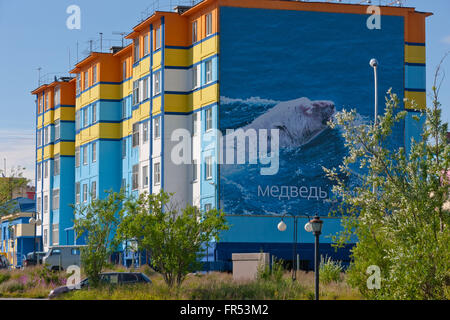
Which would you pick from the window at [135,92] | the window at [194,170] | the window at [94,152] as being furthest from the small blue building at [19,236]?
the window at [194,170]

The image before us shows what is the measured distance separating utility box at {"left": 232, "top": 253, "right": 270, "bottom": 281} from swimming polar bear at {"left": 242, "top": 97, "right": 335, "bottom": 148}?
54.4 ft

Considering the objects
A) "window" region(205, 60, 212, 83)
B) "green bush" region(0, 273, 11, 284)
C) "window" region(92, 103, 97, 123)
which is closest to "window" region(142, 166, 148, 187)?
"window" region(205, 60, 212, 83)

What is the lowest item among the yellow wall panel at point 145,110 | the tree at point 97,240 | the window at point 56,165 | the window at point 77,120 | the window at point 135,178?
the tree at point 97,240

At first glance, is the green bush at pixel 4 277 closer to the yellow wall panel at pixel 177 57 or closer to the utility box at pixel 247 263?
the utility box at pixel 247 263

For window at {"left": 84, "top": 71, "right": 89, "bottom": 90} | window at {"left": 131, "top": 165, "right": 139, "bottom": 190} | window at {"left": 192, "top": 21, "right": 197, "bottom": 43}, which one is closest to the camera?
window at {"left": 192, "top": 21, "right": 197, "bottom": 43}

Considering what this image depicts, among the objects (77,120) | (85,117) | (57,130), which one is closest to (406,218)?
(85,117)

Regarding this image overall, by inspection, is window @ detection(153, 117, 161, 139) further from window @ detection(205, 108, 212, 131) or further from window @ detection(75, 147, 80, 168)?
window @ detection(75, 147, 80, 168)

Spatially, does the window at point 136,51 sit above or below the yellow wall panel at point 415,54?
above

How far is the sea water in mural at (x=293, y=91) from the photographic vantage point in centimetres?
5197

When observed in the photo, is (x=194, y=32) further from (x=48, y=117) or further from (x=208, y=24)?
(x=48, y=117)

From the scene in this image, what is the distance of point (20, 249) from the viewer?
3652 inches

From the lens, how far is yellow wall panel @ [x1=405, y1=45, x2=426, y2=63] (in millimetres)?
55438

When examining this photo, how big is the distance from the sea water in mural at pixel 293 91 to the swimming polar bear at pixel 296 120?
6cm
